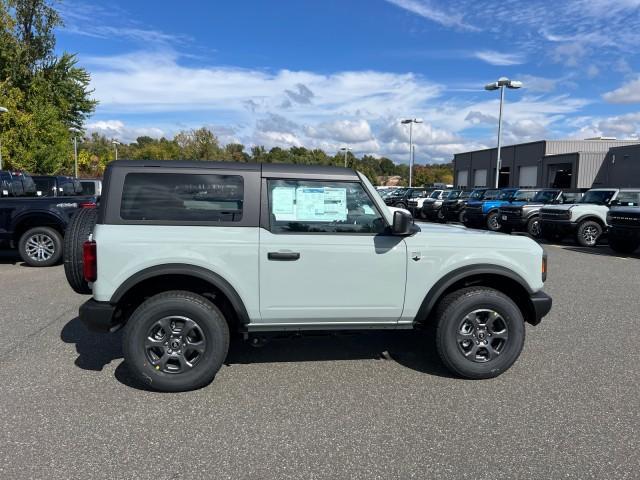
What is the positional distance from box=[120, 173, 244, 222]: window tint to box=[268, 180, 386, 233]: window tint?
0.32m

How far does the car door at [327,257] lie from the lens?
3.84m

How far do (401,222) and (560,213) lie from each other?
12.3 metres

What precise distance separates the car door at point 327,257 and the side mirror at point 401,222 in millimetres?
164

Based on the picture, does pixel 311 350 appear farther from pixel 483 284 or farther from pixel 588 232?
pixel 588 232

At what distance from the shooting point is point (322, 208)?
3.97 metres

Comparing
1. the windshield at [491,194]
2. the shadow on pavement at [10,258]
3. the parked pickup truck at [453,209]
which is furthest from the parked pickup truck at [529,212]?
the shadow on pavement at [10,258]

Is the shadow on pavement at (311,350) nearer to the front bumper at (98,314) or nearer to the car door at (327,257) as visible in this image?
the car door at (327,257)

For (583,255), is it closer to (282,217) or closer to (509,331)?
(509,331)

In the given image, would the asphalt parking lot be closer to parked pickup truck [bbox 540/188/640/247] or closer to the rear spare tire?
the rear spare tire

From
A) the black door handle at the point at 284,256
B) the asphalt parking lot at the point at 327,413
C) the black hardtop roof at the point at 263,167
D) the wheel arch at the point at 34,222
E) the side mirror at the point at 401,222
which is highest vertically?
the black hardtop roof at the point at 263,167

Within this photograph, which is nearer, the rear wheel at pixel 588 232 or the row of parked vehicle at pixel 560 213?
the row of parked vehicle at pixel 560 213

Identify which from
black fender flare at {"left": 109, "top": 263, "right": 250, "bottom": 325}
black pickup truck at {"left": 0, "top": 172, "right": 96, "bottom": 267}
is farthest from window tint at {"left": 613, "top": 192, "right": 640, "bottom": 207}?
black pickup truck at {"left": 0, "top": 172, "right": 96, "bottom": 267}

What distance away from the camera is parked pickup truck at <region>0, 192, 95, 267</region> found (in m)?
8.94

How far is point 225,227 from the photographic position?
3.82m
